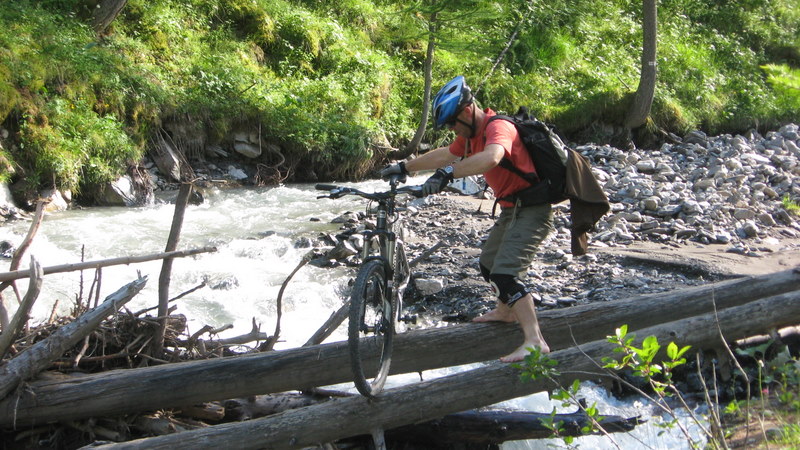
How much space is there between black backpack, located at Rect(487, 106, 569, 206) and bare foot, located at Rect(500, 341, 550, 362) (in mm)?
992

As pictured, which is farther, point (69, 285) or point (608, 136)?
point (608, 136)

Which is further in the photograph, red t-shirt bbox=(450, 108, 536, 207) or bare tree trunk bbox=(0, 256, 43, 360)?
red t-shirt bbox=(450, 108, 536, 207)

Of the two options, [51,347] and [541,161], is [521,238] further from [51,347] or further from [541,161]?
[51,347]

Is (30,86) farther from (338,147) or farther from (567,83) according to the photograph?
(567,83)

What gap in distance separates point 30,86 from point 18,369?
9.20m

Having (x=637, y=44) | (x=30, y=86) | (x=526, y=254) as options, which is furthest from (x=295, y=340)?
(x=637, y=44)

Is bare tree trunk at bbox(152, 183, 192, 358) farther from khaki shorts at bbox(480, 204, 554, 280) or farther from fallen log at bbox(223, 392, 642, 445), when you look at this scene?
khaki shorts at bbox(480, 204, 554, 280)

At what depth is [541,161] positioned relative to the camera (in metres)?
5.06

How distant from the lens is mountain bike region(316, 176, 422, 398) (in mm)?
4391

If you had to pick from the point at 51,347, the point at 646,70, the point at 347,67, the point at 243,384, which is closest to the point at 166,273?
the point at 51,347

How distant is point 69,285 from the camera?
8469 millimetres

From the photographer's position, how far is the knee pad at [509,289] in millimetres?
5105

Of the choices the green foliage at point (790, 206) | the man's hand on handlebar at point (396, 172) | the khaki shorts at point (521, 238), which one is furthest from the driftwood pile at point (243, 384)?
the green foliage at point (790, 206)

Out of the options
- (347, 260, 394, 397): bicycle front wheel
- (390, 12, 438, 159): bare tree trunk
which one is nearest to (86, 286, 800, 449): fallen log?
(347, 260, 394, 397): bicycle front wheel
